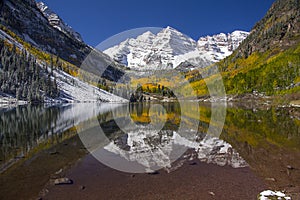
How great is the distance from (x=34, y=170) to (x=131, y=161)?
6.71 meters

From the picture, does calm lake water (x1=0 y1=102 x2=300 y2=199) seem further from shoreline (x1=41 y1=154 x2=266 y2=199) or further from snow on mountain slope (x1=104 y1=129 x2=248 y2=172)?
shoreline (x1=41 y1=154 x2=266 y2=199)

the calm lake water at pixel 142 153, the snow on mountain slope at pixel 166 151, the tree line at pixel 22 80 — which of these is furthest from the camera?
the tree line at pixel 22 80

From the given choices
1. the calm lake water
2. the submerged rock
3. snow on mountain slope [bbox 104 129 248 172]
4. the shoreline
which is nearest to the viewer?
the shoreline

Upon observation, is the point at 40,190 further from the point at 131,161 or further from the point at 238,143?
the point at 238,143

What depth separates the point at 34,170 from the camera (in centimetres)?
1476

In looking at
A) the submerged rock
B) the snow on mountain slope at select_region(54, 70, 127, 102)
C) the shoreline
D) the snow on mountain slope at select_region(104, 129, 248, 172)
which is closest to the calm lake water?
the snow on mountain slope at select_region(104, 129, 248, 172)

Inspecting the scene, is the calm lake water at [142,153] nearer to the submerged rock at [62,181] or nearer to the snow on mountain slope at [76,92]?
the submerged rock at [62,181]

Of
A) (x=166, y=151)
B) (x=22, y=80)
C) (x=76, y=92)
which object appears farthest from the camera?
(x=76, y=92)

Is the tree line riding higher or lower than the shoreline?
higher

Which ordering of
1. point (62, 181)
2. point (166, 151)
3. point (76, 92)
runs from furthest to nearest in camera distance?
point (76, 92) → point (166, 151) → point (62, 181)

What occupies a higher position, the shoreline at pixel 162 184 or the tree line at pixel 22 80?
the tree line at pixel 22 80

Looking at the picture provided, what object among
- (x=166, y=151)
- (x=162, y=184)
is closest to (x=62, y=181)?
(x=162, y=184)

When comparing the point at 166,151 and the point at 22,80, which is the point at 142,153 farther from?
the point at 22,80

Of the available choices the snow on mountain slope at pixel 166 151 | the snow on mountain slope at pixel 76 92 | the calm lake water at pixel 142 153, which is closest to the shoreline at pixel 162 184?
the calm lake water at pixel 142 153
